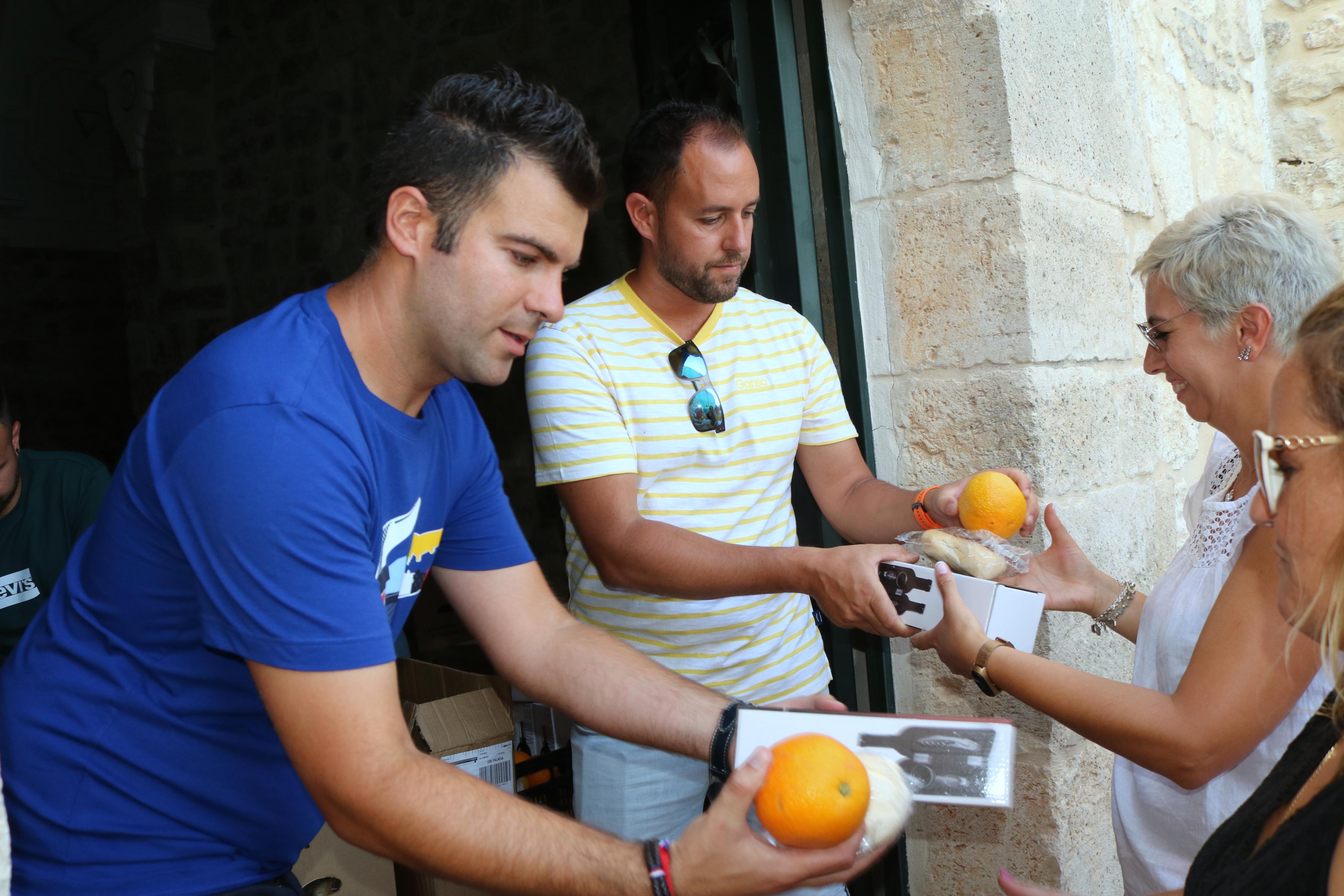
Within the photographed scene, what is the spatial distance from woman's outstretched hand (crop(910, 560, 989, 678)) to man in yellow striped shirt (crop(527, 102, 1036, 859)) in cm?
13

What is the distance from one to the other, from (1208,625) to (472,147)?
1333 mm

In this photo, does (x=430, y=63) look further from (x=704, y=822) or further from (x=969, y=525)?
(x=704, y=822)

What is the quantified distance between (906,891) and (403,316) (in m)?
2.12

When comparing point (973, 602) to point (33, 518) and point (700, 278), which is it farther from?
point (33, 518)

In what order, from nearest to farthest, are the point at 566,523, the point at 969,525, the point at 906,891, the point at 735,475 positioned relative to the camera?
the point at 969,525 → the point at 735,475 → the point at 566,523 → the point at 906,891

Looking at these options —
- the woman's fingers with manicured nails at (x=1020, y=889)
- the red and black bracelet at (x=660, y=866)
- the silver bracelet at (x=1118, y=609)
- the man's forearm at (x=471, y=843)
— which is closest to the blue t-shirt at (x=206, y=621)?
the man's forearm at (x=471, y=843)

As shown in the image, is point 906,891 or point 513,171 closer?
point 513,171

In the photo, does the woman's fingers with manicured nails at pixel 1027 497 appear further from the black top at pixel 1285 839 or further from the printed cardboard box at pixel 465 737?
the printed cardboard box at pixel 465 737

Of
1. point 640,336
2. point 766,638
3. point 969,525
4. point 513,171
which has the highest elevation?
point 513,171

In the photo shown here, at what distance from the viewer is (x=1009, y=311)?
7.95ft

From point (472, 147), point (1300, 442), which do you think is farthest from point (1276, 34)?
point (472, 147)

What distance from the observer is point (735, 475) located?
2.19m

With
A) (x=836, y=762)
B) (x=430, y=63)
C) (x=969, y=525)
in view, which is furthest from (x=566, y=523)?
(x=430, y=63)

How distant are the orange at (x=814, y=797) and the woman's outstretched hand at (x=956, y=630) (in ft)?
2.06
